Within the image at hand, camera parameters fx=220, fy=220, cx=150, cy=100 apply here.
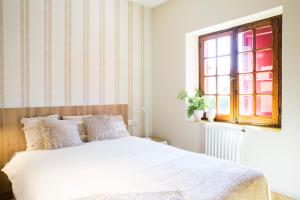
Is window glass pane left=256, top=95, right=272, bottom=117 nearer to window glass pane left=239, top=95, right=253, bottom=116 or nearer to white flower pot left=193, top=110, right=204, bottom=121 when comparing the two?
window glass pane left=239, top=95, right=253, bottom=116

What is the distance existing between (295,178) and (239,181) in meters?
1.10

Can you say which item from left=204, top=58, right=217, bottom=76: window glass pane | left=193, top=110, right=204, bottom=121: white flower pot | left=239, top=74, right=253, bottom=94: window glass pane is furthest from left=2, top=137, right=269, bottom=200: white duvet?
left=204, top=58, right=217, bottom=76: window glass pane

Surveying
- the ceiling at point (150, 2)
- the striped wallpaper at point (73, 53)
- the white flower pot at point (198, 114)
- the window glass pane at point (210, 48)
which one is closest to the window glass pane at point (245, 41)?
the window glass pane at point (210, 48)

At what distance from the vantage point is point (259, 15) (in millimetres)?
2576

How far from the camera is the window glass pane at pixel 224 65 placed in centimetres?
307

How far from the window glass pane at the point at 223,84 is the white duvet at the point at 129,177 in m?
1.32

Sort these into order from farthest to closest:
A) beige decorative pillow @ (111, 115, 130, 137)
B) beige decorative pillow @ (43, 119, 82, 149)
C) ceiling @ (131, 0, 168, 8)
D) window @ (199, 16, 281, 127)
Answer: ceiling @ (131, 0, 168, 8) → beige decorative pillow @ (111, 115, 130, 137) → window @ (199, 16, 281, 127) → beige decorative pillow @ (43, 119, 82, 149)

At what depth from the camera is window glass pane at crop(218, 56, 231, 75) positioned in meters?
3.07

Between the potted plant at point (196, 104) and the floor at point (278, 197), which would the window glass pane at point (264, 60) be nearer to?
the potted plant at point (196, 104)

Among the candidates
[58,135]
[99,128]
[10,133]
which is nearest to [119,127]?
[99,128]

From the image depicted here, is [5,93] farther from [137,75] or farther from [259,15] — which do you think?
[259,15]

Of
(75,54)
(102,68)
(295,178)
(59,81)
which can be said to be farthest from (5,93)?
(295,178)

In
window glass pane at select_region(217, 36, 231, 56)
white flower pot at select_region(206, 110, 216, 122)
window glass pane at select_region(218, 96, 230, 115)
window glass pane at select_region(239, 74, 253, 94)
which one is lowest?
white flower pot at select_region(206, 110, 216, 122)

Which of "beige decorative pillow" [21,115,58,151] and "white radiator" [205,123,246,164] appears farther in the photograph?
"white radiator" [205,123,246,164]
